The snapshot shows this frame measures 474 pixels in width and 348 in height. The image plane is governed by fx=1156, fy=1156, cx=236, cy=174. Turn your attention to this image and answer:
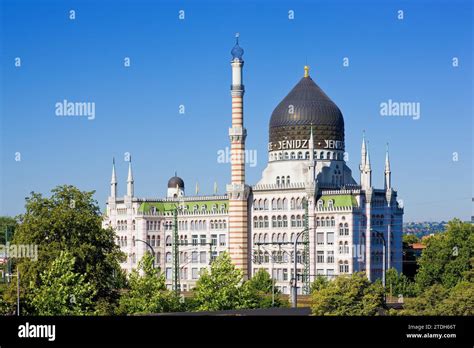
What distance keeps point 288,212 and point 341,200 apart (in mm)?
7504

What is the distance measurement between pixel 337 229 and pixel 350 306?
6633 centimetres

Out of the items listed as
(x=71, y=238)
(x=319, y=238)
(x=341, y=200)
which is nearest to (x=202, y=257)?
(x=319, y=238)

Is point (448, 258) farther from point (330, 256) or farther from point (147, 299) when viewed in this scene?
point (147, 299)

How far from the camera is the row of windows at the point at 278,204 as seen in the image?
398 feet

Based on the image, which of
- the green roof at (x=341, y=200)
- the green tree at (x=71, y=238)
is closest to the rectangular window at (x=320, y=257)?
the green roof at (x=341, y=200)

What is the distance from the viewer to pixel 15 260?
6512cm

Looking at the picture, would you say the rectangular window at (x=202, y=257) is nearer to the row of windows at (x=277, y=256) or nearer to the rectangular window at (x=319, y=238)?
the row of windows at (x=277, y=256)

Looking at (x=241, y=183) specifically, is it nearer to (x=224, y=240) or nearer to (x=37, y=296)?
(x=224, y=240)

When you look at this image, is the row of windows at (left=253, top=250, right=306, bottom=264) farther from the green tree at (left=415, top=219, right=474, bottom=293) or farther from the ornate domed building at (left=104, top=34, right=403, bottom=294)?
the green tree at (left=415, top=219, right=474, bottom=293)

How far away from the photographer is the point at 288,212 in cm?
12206

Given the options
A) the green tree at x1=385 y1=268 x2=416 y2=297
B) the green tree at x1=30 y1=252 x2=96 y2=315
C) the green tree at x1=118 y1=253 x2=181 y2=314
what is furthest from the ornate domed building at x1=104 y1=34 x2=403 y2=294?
the green tree at x1=30 y1=252 x2=96 y2=315

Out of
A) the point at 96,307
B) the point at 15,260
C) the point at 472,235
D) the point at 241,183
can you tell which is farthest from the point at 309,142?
the point at 96,307

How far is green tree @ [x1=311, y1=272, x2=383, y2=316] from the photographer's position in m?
49.0
